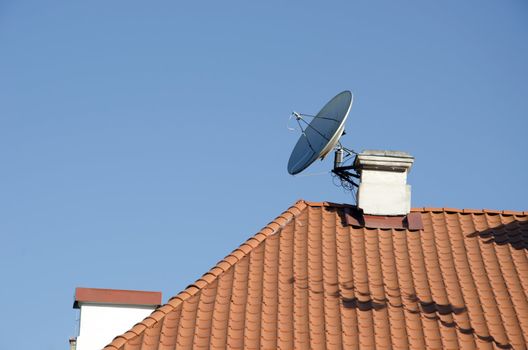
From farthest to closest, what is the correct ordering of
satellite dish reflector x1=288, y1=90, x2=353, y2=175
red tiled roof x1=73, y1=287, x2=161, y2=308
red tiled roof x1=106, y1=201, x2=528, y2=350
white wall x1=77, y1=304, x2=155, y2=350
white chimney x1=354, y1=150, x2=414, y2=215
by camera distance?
red tiled roof x1=73, y1=287, x2=161, y2=308 → white wall x1=77, y1=304, x2=155, y2=350 → satellite dish reflector x1=288, y1=90, x2=353, y2=175 → white chimney x1=354, y1=150, x2=414, y2=215 → red tiled roof x1=106, y1=201, x2=528, y2=350

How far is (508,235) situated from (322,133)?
448cm

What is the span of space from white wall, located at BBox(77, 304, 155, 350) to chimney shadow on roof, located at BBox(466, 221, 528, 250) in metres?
7.40

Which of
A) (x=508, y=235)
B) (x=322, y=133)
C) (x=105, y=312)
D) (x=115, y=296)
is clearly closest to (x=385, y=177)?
(x=322, y=133)

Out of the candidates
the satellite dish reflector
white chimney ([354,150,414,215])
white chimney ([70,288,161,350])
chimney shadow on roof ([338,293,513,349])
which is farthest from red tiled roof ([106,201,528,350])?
white chimney ([70,288,161,350])

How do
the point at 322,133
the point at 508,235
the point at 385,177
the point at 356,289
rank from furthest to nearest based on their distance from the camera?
the point at 322,133, the point at 385,177, the point at 508,235, the point at 356,289

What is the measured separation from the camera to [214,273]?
2000 centimetres

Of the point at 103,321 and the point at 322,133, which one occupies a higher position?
the point at 322,133

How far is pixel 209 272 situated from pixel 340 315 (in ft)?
8.18

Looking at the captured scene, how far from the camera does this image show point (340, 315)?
18797 mm

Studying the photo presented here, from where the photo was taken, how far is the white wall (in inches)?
960

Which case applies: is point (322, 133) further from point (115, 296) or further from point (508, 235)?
point (115, 296)

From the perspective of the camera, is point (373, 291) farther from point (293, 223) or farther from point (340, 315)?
point (293, 223)

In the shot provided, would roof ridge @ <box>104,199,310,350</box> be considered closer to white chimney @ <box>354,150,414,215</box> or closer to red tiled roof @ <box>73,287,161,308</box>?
white chimney @ <box>354,150,414,215</box>

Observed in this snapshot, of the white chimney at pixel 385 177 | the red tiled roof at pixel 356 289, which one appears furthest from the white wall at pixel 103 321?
the white chimney at pixel 385 177
